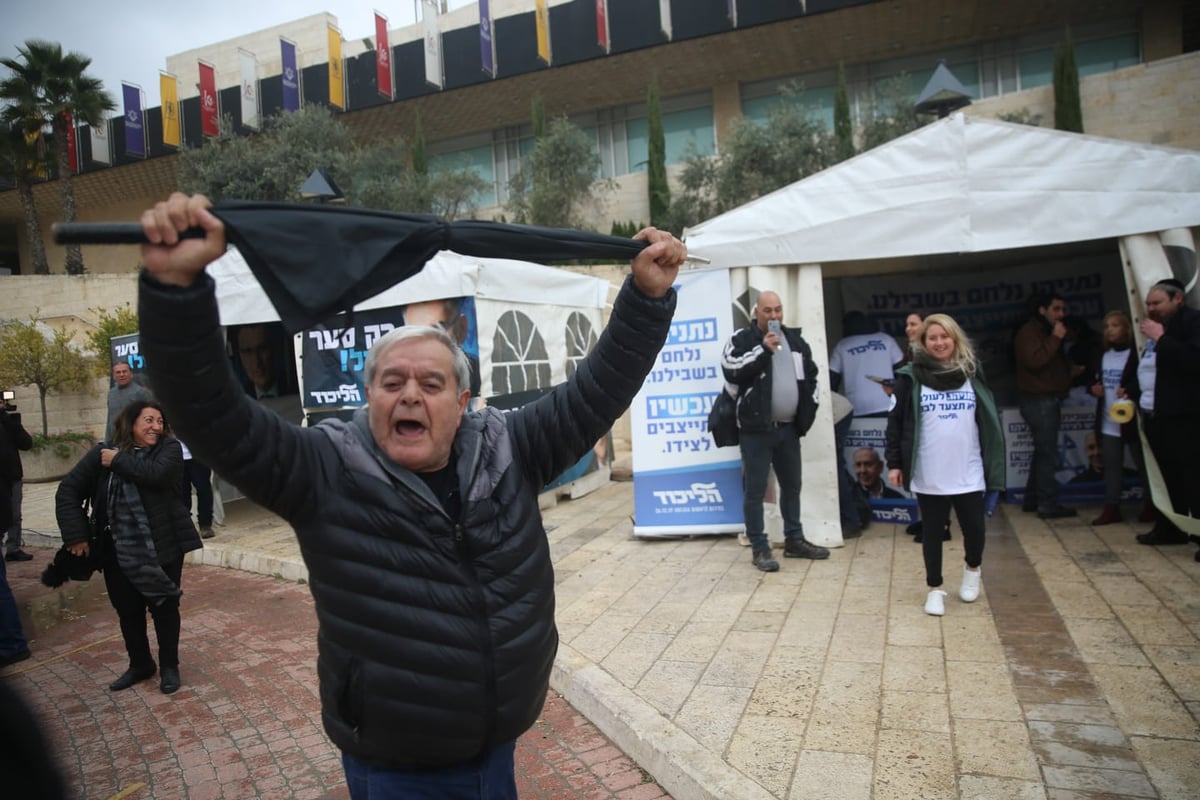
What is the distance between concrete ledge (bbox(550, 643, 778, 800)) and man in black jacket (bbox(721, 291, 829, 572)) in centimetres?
247

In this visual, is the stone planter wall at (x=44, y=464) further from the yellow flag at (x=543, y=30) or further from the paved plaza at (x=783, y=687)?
the yellow flag at (x=543, y=30)

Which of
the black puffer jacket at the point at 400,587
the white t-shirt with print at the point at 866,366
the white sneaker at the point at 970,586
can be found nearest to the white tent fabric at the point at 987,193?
the white t-shirt with print at the point at 866,366

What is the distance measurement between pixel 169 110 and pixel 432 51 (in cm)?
1245

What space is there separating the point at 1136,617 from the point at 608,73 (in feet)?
87.5

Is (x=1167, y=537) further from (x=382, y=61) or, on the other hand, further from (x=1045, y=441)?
(x=382, y=61)

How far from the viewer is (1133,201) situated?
6598mm

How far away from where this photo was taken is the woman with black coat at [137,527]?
5062 mm

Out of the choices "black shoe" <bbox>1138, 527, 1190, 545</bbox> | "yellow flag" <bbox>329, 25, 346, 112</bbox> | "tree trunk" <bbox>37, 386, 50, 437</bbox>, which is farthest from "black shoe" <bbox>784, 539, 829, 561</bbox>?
"yellow flag" <bbox>329, 25, 346, 112</bbox>

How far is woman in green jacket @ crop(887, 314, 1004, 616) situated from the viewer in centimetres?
533

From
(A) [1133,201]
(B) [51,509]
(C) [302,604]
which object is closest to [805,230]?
(A) [1133,201]

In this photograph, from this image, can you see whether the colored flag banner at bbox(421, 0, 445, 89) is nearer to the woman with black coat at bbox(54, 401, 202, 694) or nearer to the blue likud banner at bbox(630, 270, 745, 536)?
the blue likud banner at bbox(630, 270, 745, 536)

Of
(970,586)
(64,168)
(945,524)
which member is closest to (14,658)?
(945,524)

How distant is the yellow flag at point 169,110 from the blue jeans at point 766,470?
33713mm

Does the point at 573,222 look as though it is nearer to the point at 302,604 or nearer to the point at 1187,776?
the point at 302,604
